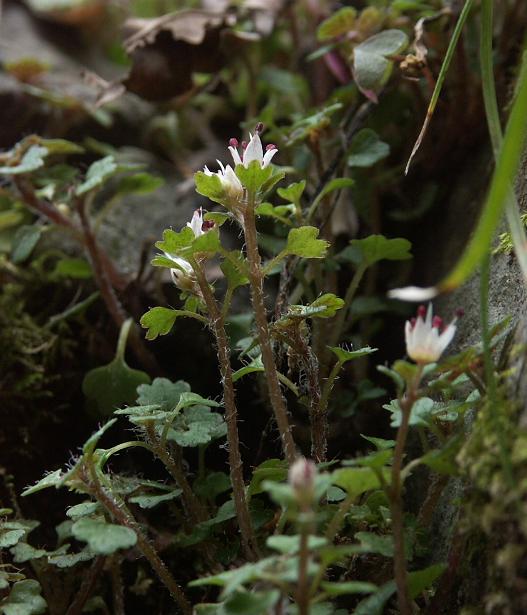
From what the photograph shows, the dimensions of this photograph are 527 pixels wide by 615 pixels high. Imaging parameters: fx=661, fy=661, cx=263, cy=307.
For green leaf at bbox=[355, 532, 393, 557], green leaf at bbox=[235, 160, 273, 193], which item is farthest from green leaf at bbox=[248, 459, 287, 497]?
green leaf at bbox=[235, 160, 273, 193]

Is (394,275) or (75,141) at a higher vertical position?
(75,141)

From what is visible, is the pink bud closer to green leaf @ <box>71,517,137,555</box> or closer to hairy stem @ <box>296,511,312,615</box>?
hairy stem @ <box>296,511,312,615</box>

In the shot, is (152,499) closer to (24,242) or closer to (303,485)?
(303,485)

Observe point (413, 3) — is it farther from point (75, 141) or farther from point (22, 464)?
point (22, 464)

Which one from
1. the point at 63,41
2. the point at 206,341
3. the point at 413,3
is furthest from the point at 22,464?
the point at 63,41

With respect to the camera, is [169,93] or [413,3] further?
[169,93]

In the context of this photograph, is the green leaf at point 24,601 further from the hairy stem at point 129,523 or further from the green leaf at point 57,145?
the green leaf at point 57,145

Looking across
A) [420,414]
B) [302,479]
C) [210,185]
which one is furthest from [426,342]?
[210,185]
